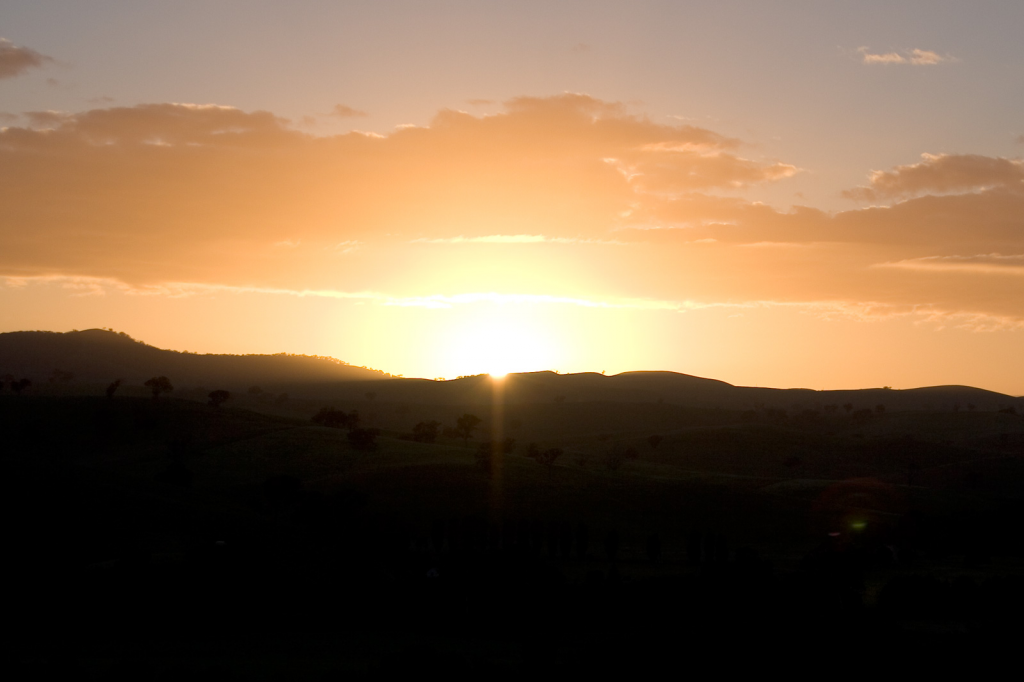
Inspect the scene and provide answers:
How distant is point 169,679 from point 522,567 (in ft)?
70.1

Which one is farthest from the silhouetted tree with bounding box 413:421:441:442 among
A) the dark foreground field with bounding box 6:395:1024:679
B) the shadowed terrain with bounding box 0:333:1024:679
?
the dark foreground field with bounding box 6:395:1024:679

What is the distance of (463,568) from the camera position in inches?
1866

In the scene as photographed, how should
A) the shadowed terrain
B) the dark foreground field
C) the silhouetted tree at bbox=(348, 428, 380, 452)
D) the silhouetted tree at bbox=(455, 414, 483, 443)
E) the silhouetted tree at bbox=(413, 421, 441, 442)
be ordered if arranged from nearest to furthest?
1. the dark foreground field
2. the shadowed terrain
3. the silhouetted tree at bbox=(348, 428, 380, 452)
4. the silhouetted tree at bbox=(413, 421, 441, 442)
5. the silhouetted tree at bbox=(455, 414, 483, 443)

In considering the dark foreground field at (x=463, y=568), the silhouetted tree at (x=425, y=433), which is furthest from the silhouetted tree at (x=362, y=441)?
the silhouetted tree at (x=425, y=433)

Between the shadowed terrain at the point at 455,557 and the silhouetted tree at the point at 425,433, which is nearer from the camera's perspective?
the shadowed terrain at the point at 455,557

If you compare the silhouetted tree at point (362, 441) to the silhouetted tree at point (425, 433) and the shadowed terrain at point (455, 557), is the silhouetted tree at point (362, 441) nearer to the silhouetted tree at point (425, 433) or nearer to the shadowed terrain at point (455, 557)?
the shadowed terrain at point (455, 557)

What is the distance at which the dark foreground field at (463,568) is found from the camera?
3472 cm

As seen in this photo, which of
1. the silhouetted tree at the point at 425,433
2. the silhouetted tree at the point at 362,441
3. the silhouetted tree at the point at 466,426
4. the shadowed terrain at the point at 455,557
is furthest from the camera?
the silhouetted tree at the point at 466,426

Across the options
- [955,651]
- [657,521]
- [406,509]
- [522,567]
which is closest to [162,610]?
[522,567]

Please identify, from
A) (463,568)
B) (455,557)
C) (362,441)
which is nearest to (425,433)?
(362,441)

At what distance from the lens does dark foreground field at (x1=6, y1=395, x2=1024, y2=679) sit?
1367 inches

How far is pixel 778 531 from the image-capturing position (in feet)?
271

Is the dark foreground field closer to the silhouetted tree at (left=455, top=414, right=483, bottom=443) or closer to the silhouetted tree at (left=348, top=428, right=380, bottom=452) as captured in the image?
the silhouetted tree at (left=348, top=428, right=380, bottom=452)

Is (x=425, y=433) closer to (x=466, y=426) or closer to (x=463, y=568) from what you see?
(x=466, y=426)
